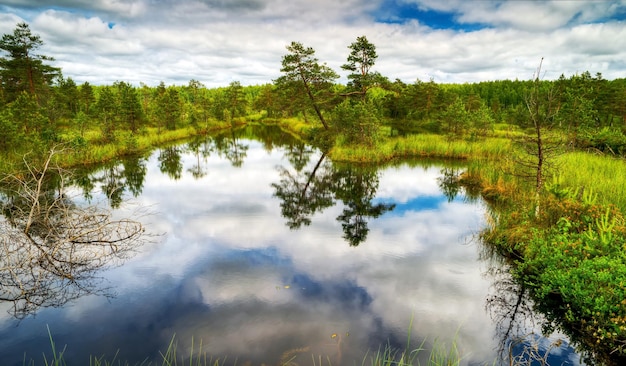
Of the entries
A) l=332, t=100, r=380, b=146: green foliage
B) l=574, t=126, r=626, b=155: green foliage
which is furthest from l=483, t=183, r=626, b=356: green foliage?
l=332, t=100, r=380, b=146: green foliage

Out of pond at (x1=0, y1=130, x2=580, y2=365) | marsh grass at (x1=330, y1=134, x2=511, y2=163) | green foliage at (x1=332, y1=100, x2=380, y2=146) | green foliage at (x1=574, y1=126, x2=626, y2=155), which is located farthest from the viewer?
green foliage at (x1=332, y1=100, x2=380, y2=146)

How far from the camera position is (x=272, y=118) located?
73.3 m

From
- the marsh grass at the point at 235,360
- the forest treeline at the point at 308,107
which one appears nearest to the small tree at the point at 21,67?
the forest treeline at the point at 308,107

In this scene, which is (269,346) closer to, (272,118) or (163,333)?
(163,333)

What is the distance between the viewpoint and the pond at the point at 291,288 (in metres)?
6.37

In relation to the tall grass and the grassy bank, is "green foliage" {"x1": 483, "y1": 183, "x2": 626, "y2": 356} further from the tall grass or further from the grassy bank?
the tall grass

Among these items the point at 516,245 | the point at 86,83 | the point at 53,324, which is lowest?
the point at 53,324

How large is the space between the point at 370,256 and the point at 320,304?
3.18m

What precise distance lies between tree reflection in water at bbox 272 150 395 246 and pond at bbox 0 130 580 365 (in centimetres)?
14

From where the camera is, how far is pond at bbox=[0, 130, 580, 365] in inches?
251

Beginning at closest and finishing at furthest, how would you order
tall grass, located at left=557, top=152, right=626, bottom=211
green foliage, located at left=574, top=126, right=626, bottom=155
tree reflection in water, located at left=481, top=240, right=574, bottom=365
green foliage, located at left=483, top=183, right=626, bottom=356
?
1. green foliage, located at left=483, top=183, right=626, bottom=356
2. tree reflection in water, located at left=481, top=240, right=574, bottom=365
3. tall grass, located at left=557, top=152, right=626, bottom=211
4. green foliage, located at left=574, top=126, right=626, bottom=155

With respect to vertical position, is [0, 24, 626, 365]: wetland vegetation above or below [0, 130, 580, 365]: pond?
above

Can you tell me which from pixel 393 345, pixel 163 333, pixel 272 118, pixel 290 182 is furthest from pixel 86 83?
pixel 393 345

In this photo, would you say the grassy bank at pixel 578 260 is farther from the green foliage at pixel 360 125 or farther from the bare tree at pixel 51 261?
the green foliage at pixel 360 125
